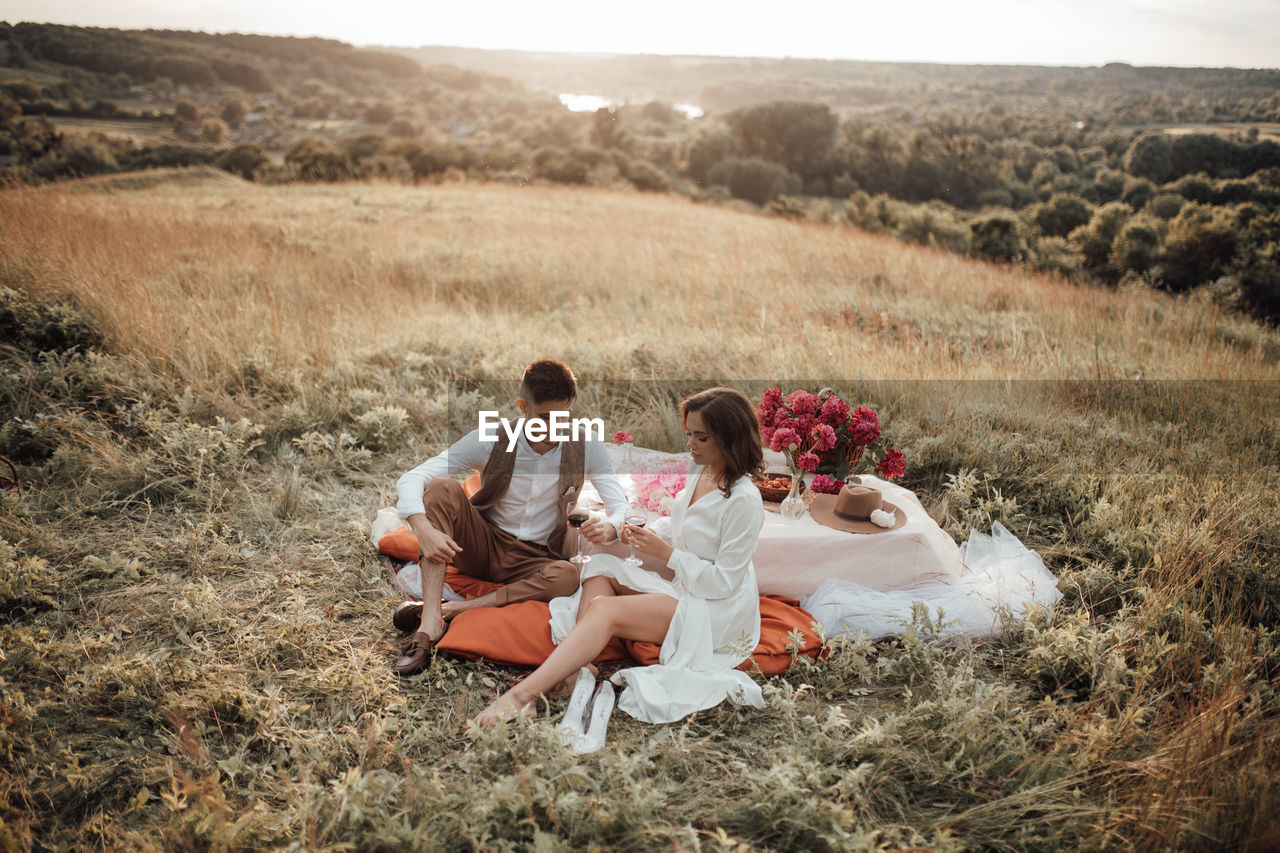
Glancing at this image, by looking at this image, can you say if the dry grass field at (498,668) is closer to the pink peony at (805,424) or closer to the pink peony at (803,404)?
the pink peony at (805,424)

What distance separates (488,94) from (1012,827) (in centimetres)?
5355

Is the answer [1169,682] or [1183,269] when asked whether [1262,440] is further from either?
[1183,269]

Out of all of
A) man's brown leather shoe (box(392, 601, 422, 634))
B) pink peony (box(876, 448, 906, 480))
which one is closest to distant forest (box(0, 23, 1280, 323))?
pink peony (box(876, 448, 906, 480))

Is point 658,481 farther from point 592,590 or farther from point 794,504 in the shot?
point 592,590

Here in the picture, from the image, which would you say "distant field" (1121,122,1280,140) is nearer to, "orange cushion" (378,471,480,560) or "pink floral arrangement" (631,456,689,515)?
"pink floral arrangement" (631,456,689,515)

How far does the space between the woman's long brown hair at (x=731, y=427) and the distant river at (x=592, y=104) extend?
116ft

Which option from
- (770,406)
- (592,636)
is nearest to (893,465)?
(770,406)

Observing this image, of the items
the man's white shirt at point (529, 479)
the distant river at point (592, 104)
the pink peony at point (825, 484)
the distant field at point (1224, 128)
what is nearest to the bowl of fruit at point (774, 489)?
the pink peony at point (825, 484)

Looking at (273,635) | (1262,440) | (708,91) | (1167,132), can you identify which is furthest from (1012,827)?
(708,91)

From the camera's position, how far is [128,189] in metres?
14.5

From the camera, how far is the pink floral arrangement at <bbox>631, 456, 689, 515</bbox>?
453cm

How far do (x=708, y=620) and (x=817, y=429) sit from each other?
1.38 meters

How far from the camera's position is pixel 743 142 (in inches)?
1527

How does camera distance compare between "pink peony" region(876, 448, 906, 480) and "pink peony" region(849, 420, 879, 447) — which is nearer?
"pink peony" region(849, 420, 879, 447)
